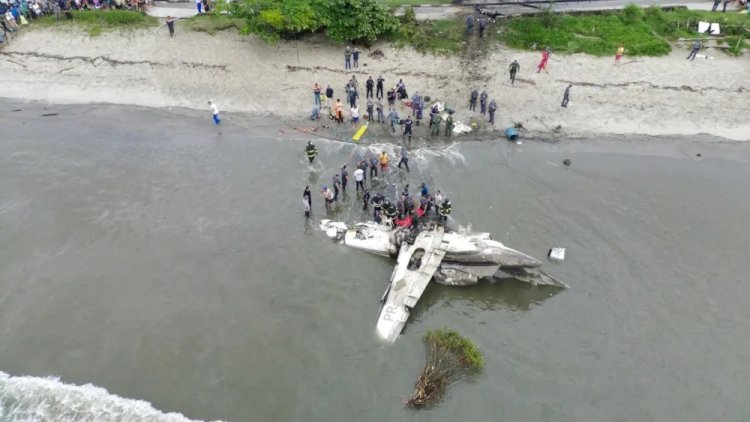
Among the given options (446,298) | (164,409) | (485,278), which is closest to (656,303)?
(485,278)

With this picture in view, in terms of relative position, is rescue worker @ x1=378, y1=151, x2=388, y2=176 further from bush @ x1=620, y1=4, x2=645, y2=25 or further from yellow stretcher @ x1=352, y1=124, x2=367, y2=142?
bush @ x1=620, y1=4, x2=645, y2=25

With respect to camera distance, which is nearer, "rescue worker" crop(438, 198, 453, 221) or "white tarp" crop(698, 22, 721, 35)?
"rescue worker" crop(438, 198, 453, 221)

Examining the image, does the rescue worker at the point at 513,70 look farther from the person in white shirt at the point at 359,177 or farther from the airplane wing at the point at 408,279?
the airplane wing at the point at 408,279

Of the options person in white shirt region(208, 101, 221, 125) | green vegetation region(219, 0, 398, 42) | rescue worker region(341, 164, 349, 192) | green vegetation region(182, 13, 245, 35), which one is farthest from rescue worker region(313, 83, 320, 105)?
green vegetation region(182, 13, 245, 35)

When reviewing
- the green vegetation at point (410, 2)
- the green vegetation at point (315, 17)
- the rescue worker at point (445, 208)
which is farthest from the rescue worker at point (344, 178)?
the green vegetation at point (410, 2)

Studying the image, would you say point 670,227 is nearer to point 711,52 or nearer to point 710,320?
point 710,320
